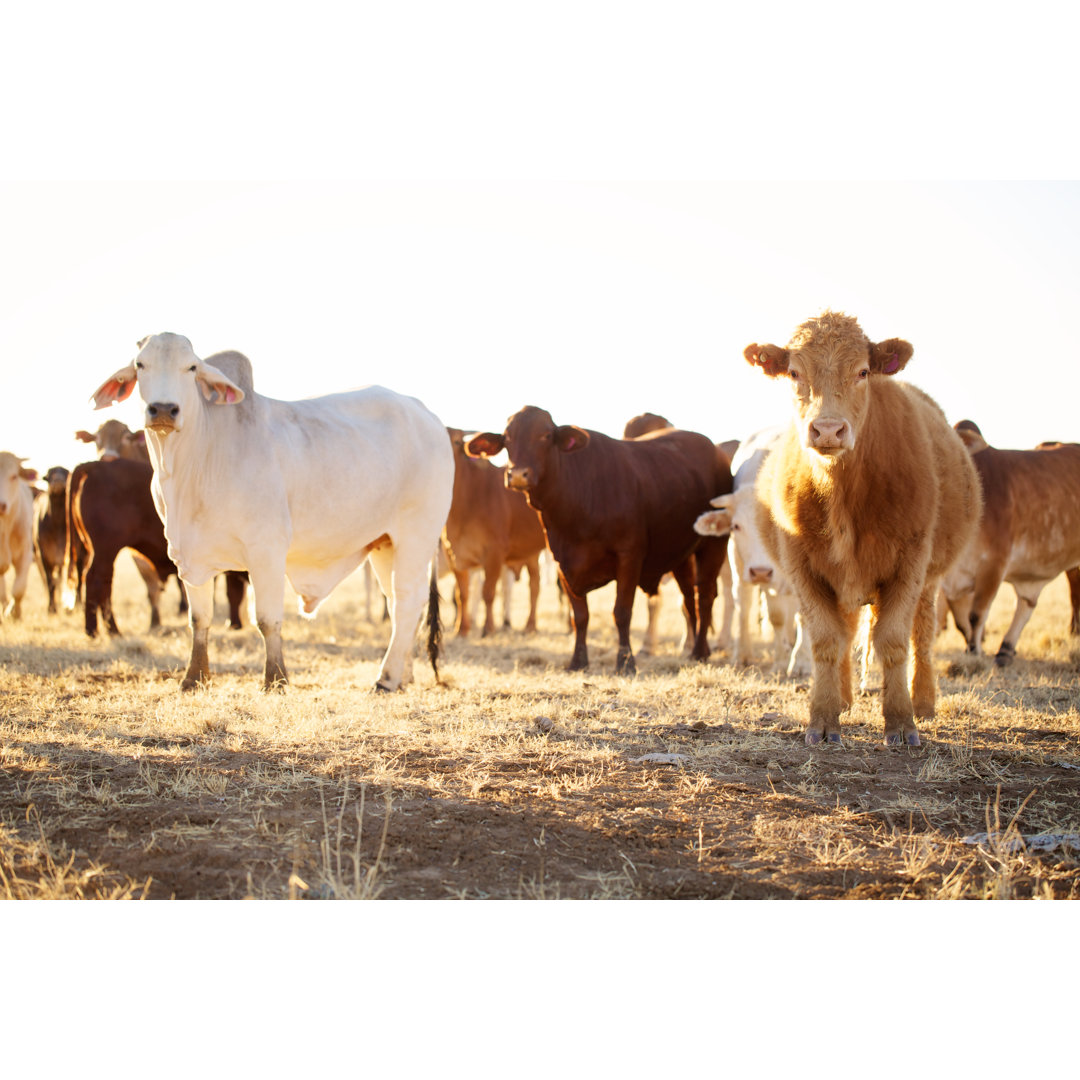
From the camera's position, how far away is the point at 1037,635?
12.9 metres

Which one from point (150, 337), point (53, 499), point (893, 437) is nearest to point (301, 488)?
point (150, 337)

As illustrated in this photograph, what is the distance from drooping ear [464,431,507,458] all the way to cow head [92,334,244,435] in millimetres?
3413

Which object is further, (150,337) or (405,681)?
(405,681)

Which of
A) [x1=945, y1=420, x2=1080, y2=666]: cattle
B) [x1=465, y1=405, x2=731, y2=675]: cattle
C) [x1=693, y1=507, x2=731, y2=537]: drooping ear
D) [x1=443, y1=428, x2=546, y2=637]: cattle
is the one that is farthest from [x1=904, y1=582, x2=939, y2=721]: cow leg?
[x1=443, y1=428, x2=546, y2=637]: cattle

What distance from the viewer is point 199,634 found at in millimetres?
7812

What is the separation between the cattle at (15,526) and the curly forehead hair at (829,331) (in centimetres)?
1171

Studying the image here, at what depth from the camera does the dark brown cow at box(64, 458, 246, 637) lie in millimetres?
11672

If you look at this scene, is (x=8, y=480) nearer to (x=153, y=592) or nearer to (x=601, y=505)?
(x=153, y=592)

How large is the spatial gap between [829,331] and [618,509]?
4912mm

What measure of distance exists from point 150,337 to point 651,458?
555 cm

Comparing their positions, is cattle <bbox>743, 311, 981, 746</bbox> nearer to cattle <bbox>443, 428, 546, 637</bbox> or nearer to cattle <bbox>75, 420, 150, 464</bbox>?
cattle <bbox>443, 428, 546, 637</bbox>

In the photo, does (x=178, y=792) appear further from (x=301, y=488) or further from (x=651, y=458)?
(x=651, y=458)

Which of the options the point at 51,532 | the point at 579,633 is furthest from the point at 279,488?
the point at 51,532

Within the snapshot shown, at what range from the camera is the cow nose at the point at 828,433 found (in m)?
5.09
